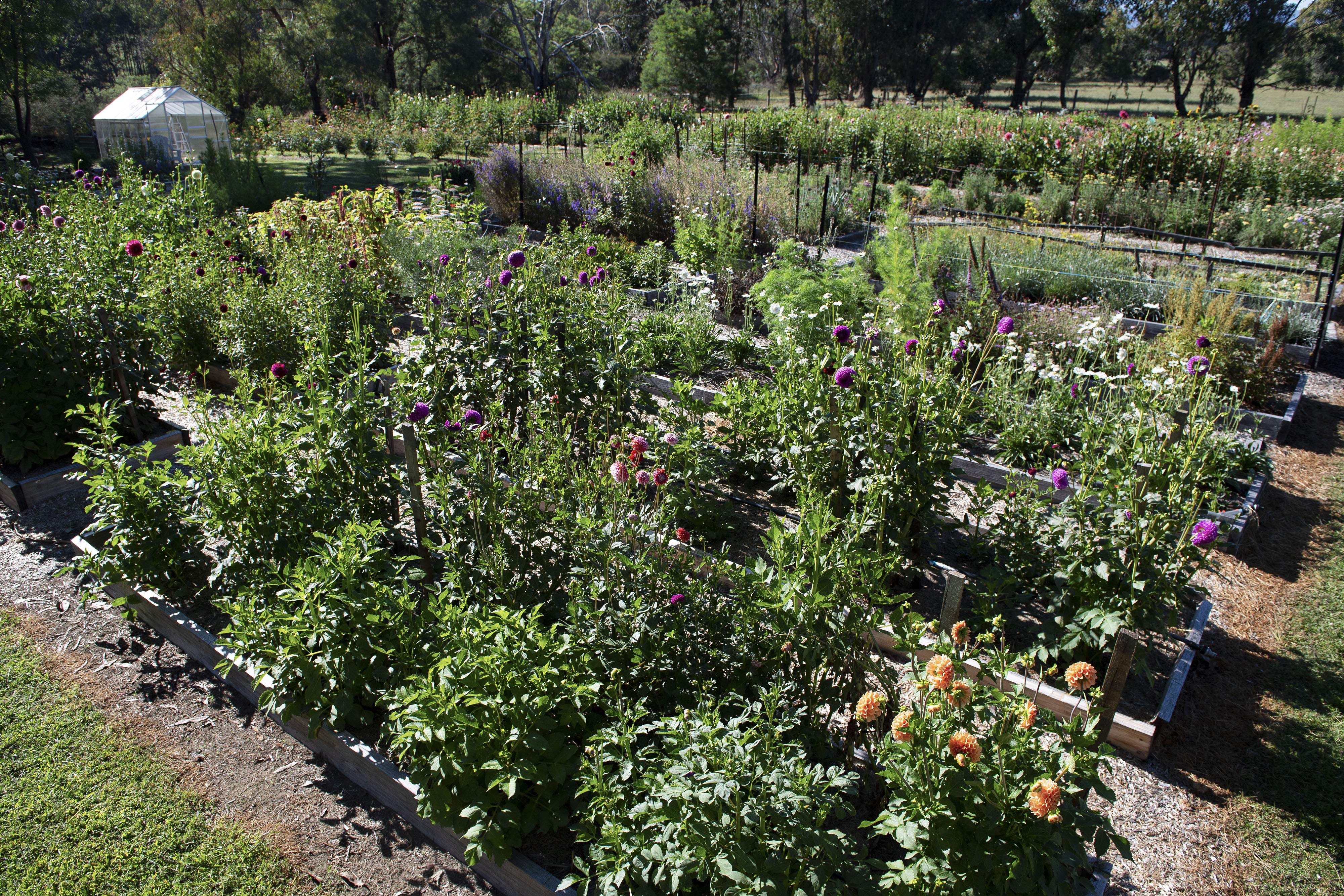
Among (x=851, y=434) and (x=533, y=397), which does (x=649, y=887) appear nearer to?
(x=851, y=434)

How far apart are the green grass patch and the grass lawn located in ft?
11.3

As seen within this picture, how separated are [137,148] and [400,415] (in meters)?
17.9

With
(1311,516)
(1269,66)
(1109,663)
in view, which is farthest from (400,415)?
(1269,66)

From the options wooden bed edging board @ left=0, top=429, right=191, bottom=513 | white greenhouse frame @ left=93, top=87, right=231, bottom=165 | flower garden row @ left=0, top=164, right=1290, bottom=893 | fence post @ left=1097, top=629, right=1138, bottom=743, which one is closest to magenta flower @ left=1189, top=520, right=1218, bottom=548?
flower garden row @ left=0, top=164, right=1290, bottom=893

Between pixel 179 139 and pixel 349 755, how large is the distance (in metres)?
19.9

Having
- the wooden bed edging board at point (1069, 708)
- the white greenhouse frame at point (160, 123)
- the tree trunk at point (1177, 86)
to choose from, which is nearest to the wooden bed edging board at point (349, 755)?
the wooden bed edging board at point (1069, 708)

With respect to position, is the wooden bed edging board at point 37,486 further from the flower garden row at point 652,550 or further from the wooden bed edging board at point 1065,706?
the wooden bed edging board at point 1065,706

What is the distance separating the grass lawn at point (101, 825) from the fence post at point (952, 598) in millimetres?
2432

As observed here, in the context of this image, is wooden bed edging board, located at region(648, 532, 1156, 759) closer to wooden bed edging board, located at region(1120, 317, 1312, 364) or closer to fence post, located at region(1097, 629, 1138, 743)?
fence post, located at region(1097, 629, 1138, 743)

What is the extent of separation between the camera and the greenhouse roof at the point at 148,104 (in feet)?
57.2

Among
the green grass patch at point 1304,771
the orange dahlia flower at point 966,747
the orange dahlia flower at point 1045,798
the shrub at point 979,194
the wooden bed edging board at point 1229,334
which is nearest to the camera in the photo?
the orange dahlia flower at point 1045,798

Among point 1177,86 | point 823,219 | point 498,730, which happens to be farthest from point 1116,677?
point 1177,86

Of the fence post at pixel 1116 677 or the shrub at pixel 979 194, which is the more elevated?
the shrub at pixel 979 194

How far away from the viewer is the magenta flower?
2822 mm
